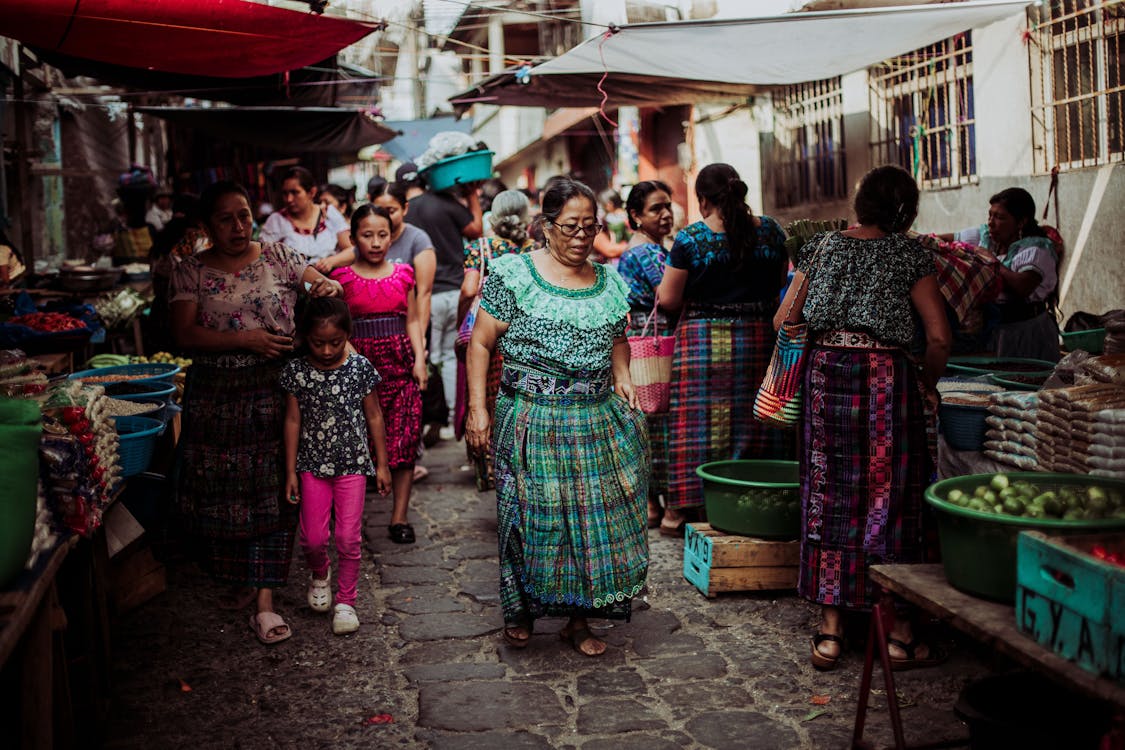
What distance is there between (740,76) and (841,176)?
4.82 m

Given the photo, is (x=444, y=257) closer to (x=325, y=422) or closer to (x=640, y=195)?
(x=640, y=195)

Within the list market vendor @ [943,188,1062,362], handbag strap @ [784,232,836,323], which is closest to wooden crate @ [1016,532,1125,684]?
handbag strap @ [784,232,836,323]

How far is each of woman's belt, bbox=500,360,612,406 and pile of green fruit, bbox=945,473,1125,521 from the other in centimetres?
172

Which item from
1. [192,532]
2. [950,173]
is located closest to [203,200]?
[192,532]

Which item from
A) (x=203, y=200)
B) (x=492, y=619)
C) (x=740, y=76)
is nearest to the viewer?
(x=203, y=200)

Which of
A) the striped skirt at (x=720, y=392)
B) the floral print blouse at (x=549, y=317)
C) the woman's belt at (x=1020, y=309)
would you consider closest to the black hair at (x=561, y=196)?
the floral print blouse at (x=549, y=317)

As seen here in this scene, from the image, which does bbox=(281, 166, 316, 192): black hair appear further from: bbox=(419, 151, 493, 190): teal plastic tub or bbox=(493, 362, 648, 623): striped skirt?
bbox=(493, 362, 648, 623): striped skirt

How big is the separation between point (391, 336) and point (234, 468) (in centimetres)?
173

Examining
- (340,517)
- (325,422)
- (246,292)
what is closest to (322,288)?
(246,292)

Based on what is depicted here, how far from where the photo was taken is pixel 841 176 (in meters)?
12.2

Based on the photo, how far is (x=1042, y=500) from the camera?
3156 millimetres

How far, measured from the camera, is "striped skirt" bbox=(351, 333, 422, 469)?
650cm

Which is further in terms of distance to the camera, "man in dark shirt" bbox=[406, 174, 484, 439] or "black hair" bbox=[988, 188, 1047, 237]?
"man in dark shirt" bbox=[406, 174, 484, 439]

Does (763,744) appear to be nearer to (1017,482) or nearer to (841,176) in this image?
(1017,482)
